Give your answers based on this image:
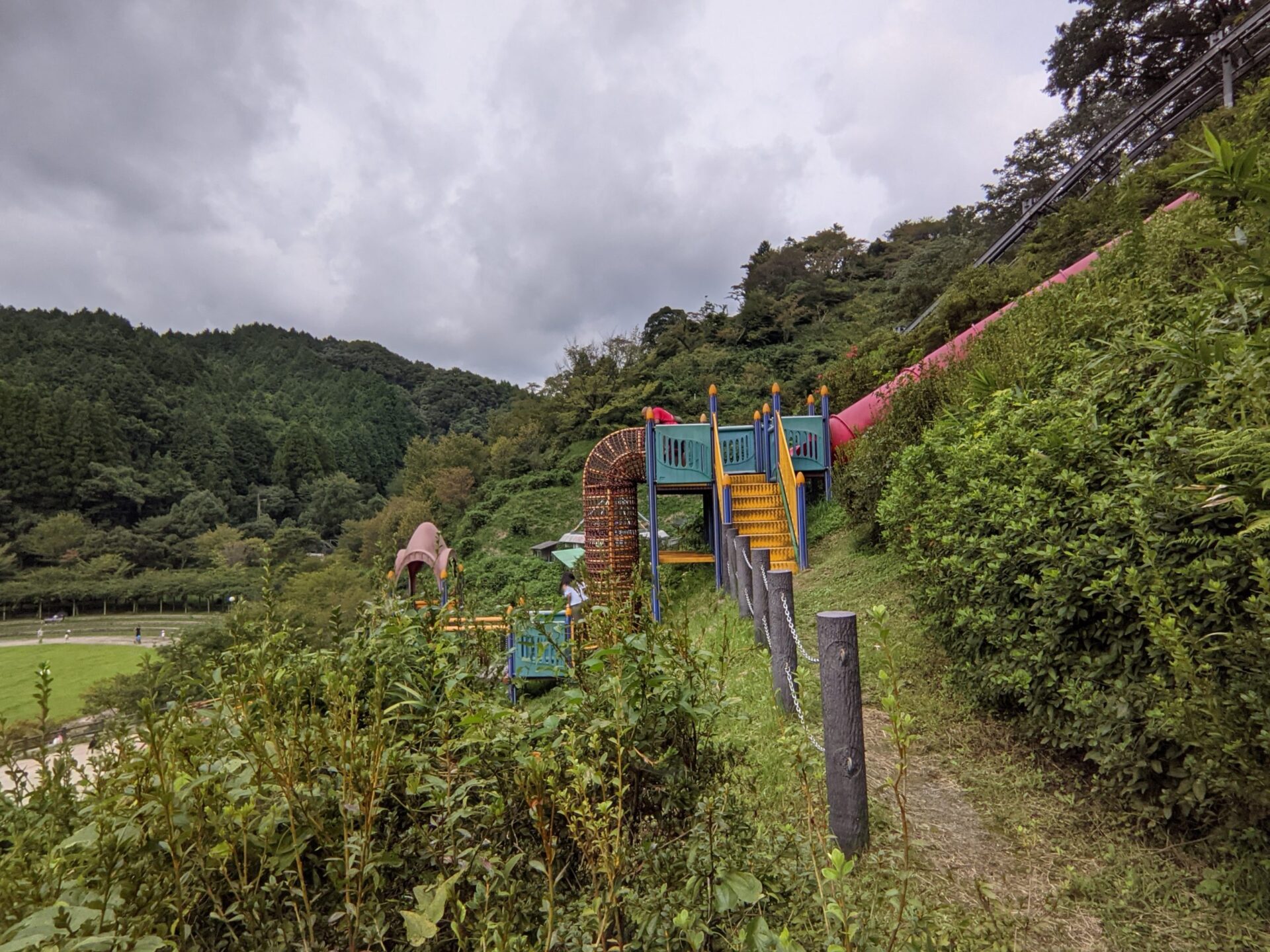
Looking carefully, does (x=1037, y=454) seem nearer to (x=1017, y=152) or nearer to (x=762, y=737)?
(x=762, y=737)

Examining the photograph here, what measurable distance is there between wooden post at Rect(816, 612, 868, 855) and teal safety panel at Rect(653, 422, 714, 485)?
7706 mm

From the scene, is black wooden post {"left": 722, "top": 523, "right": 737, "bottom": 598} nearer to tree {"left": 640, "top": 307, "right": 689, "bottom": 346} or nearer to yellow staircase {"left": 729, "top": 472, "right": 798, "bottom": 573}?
yellow staircase {"left": 729, "top": 472, "right": 798, "bottom": 573}

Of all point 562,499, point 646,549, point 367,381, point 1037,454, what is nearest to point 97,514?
point 367,381

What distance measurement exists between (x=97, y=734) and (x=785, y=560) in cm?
732

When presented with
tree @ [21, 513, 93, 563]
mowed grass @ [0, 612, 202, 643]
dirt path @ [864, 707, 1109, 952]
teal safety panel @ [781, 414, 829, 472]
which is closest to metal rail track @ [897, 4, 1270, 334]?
teal safety panel @ [781, 414, 829, 472]

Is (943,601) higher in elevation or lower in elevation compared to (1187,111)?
lower

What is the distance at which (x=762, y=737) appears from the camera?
3176 millimetres

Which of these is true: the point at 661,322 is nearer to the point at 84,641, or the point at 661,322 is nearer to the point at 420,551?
the point at 420,551

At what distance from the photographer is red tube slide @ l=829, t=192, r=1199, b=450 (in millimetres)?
6944

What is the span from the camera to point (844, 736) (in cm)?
215

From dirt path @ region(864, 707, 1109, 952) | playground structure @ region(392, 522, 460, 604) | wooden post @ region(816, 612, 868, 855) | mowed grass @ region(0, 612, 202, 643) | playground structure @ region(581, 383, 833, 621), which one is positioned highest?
playground structure @ region(581, 383, 833, 621)

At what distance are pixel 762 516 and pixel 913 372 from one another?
295 cm

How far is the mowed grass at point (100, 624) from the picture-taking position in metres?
41.8

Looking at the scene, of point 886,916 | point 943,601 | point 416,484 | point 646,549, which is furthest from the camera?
point 416,484
